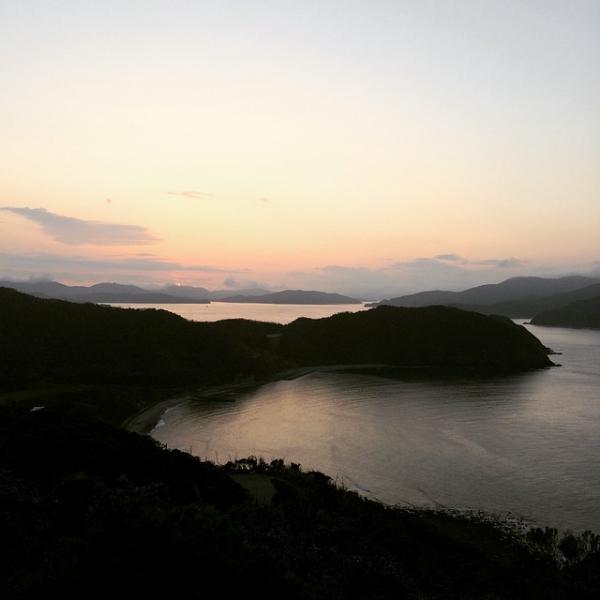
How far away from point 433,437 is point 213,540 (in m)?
41.4

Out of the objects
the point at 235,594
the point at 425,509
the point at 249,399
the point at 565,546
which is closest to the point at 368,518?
the point at 425,509

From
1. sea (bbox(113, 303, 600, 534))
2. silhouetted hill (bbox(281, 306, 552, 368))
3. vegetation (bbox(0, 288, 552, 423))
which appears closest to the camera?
sea (bbox(113, 303, 600, 534))

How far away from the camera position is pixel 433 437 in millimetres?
51844

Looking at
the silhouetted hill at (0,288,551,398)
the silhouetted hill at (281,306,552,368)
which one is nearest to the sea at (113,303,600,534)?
the silhouetted hill at (0,288,551,398)

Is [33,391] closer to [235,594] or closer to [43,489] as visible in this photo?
[43,489]

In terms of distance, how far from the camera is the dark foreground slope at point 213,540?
529 inches

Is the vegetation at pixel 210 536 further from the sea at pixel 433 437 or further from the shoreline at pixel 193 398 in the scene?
the sea at pixel 433 437

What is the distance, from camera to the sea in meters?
34.8

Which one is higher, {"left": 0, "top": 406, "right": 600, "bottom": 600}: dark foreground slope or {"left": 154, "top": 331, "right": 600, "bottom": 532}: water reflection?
{"left": 0, "top": 406, "right": 600, "bottom": 600}: dark foreground slope

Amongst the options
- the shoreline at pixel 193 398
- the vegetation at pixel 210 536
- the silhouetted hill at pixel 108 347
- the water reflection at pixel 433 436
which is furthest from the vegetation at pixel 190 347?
the vegetation at pixel 210 536

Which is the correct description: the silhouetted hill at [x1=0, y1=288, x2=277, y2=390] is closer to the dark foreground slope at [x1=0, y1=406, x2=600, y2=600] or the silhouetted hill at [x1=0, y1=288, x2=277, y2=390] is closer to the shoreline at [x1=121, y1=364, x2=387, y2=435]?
the shoreline at [x1=121, y1=364, x2=387, y2=435]

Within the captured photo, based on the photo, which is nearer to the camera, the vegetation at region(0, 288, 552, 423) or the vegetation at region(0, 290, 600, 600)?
the vegetation at region(0, 290, 600, 600)

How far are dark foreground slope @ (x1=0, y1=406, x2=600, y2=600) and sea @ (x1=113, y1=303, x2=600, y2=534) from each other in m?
4.67

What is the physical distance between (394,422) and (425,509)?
27.6m
